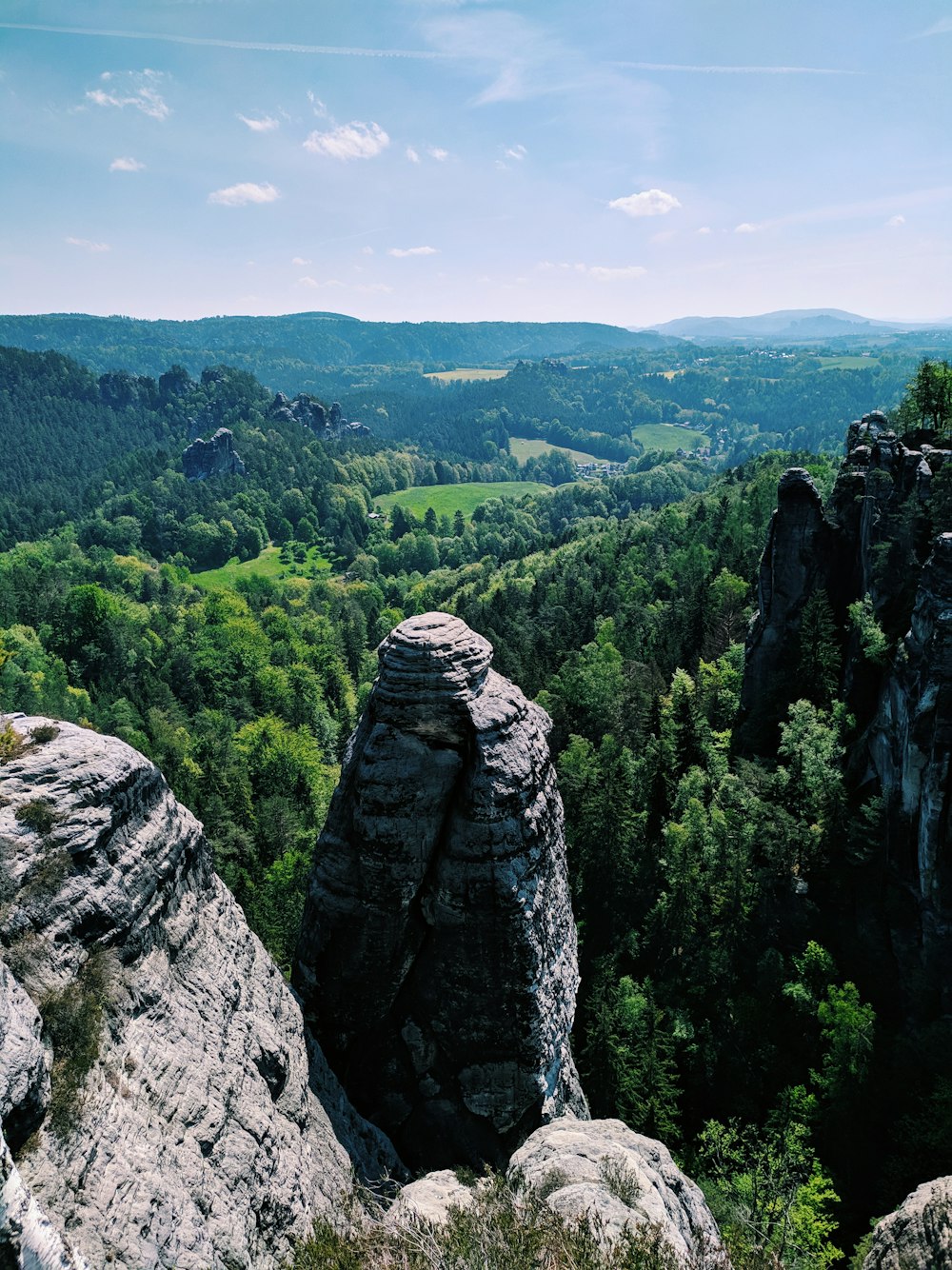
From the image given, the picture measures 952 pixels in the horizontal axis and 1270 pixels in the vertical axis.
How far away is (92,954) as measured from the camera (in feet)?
48.1

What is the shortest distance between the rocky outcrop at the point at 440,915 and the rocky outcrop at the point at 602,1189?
2776 millimetres

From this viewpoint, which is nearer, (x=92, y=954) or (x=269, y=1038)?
(x=92, y=954)

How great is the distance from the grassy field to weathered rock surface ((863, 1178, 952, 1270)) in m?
166

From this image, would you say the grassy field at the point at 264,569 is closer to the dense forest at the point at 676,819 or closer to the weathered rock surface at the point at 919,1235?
the dense forest at the point at 676,819

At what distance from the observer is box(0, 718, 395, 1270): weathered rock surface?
41.4 feet

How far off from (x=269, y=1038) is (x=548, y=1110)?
1007 centimetres

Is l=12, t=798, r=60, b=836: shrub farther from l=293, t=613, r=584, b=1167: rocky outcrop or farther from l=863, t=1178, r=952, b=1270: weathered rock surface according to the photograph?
l=863, t=1178, r=952, b=1270: weathered rock surface

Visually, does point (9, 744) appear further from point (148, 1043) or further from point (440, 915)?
point (440, 915)

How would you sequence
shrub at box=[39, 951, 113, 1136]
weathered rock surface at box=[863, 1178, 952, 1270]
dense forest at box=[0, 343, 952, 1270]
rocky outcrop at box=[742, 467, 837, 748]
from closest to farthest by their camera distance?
shrub at box=[39, 951, 113, 1136] < weathered rock surface at box=[863, 1178, 952, 1270] < dense forest at box=[0, 343, 952, 1270] < rocky outcrop at box=[742, 467, 837, 748]

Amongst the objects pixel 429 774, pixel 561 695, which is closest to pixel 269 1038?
pixel 429 774

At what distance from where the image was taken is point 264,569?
187 meters

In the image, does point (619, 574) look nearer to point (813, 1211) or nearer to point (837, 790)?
point (837, 790)

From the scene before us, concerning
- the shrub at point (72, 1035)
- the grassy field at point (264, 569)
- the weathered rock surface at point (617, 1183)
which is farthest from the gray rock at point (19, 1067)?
the grassy field at point (264, 569)

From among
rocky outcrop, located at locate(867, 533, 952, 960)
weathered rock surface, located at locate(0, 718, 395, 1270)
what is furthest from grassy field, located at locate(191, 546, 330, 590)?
weathered rock surface, located at locate(0, 718, 395, 1270)
